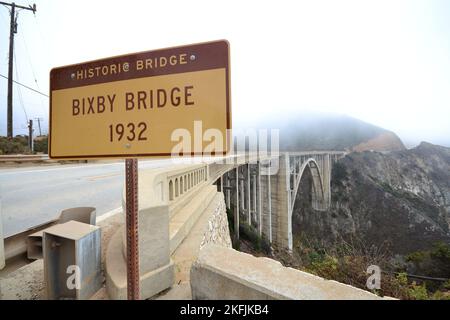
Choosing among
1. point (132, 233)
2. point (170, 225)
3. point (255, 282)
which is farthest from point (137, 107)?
point (170, 225)

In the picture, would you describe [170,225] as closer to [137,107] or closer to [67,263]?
[67,263]

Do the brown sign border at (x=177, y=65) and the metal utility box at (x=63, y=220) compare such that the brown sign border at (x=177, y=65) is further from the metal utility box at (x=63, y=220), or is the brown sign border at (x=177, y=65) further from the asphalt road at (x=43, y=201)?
the asphalt road at (x=43, y=201)

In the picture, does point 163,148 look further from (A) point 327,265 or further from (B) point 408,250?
(B) point 408,250

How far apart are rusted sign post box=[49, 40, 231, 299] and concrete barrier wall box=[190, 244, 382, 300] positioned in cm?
63

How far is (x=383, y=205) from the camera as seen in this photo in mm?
Answer: 49812

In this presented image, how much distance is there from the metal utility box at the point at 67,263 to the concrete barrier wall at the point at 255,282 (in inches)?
29.8

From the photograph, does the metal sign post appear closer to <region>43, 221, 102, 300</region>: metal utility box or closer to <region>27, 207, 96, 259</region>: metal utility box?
<region>43, 221, 102, 300</region>: metal utility box

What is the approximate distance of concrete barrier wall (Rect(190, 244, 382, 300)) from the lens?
59.4 inches

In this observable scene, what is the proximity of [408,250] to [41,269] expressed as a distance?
4948 centimetres

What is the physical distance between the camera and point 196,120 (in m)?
1.15

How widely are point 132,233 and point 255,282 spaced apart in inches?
32.1

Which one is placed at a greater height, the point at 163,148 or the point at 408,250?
the point at 163,148
